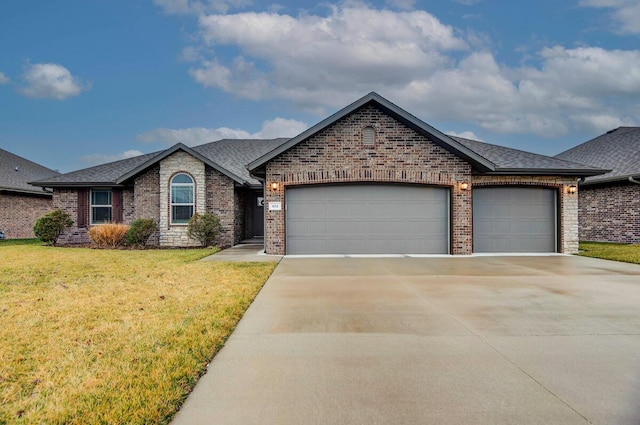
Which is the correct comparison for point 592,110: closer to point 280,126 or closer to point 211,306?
point 280,126

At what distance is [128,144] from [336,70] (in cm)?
1902

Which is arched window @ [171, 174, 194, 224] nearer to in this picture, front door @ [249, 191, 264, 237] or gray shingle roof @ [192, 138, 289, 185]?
gray shingle roof @ [192, 138, 289, 185]

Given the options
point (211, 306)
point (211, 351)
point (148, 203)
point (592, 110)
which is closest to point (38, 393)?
point (211, 351)

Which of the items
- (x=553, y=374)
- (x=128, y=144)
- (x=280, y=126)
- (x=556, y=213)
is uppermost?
(x=280, y=126)

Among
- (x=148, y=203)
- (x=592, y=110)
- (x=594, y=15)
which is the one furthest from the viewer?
(x=592, y=110)

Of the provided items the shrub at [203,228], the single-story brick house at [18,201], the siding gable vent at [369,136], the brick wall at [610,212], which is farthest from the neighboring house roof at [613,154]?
the single-story brick house at [18,201]

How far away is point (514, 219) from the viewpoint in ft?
42.6

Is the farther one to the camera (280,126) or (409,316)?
(280,126)

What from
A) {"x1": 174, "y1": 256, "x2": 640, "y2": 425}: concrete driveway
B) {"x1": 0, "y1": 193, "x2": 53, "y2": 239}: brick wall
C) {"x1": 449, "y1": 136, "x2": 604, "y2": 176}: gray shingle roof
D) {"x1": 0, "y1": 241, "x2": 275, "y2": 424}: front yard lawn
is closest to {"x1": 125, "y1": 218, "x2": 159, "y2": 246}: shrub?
{"x1": 0, "y1": 241, "x2": 275, "y2": 424}: front yard lawn

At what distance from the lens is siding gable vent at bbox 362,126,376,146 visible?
1196 centimetres

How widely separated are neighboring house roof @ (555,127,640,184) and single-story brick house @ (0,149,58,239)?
29129 millimetres

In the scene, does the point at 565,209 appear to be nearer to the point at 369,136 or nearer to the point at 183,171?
the point at 369,136

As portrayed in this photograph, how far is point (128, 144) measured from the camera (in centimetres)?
3023

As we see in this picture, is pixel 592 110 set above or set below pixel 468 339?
above
